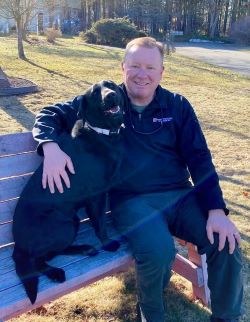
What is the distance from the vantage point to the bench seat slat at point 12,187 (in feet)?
7.64

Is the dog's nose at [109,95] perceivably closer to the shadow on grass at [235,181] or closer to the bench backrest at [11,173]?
the bench backrest at [11,173]

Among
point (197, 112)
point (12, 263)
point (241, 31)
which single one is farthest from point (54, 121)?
point (241, 31)

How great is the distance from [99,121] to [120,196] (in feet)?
1.52

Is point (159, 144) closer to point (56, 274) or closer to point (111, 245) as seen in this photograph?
point (111, 245)

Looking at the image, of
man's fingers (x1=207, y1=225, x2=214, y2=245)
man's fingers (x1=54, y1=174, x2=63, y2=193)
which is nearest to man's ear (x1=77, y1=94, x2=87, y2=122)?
man's fingers (x1=54, y1=174, x2=63, y2=193)

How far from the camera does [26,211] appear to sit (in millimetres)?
2143

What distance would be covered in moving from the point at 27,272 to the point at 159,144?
1.04 meters

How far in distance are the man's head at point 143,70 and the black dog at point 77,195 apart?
0.34 feet

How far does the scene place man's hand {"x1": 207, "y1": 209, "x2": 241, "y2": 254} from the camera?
7.07ft

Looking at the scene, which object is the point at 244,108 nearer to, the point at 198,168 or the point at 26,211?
the point at 198,168

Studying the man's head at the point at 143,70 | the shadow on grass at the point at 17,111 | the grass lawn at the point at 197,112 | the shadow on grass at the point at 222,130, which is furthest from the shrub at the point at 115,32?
the man's head at the point at 143,70

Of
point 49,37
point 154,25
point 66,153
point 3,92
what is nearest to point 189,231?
point 66,153

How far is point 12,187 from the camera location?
7.73 feet

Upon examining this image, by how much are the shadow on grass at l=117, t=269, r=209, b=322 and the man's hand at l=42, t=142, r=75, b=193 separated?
0.88 m
